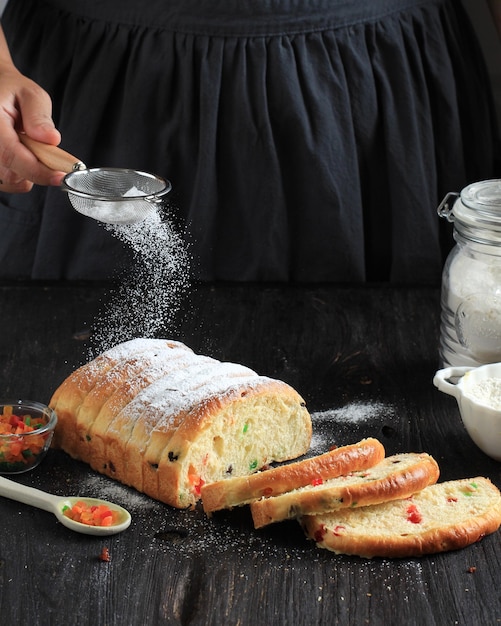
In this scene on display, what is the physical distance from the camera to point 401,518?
5.82 ft

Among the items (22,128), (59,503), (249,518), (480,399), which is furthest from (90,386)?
(480,399)

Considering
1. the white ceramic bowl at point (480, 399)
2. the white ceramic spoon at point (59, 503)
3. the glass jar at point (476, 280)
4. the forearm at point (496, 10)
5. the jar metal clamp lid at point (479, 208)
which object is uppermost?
the forearm at point (496, 10)

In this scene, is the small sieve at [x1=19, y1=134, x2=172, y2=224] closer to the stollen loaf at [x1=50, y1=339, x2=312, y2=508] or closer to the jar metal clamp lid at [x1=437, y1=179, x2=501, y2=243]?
the stollen loaf at [x1=50, y1=339, x2=312, y2=508]

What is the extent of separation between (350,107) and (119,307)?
0.83 meters

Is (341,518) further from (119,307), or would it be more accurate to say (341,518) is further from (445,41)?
(445,41)

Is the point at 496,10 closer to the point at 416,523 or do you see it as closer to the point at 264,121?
the point at 264,121

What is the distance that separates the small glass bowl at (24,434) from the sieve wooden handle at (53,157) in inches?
20.5

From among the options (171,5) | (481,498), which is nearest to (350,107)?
(171,5)

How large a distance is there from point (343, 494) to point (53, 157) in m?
0.99

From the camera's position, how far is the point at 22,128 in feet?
7.68

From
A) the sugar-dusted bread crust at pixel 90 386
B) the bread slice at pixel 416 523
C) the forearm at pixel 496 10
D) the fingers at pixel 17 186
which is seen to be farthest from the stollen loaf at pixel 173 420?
the forearm at pixel 496 10

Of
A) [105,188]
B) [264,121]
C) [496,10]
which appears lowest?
[105,188]

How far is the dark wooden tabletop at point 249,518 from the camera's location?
5.16 feet

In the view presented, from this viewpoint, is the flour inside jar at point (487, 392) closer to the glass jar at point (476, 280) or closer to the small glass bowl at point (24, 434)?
the glass jar at point (476, 280)
